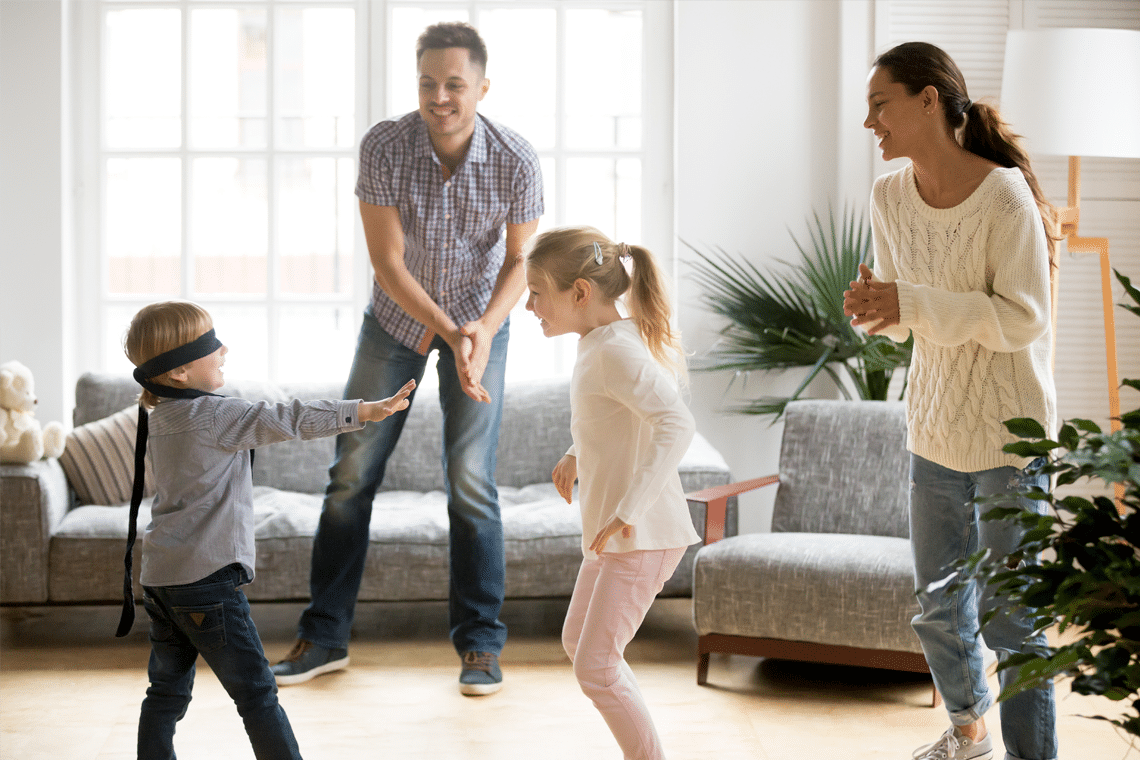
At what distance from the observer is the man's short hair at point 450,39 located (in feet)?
8.14

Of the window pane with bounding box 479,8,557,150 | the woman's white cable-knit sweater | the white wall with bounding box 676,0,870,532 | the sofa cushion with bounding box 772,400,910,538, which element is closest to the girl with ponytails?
the woman's white cable-knit sweater

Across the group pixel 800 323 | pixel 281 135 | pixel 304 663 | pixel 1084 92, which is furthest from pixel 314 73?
pixel 1084 92

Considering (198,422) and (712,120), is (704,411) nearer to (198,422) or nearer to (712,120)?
(712,120)

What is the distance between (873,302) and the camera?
178cm

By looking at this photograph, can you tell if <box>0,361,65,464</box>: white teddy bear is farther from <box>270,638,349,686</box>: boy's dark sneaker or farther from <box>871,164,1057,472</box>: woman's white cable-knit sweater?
<box>871,164,1057,472</box>: woman's white cable-knit sweater

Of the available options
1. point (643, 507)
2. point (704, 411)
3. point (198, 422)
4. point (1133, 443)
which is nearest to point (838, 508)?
point (704, 411)

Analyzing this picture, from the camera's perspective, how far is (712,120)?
3939 mm

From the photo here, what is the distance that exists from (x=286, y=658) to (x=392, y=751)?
553mm

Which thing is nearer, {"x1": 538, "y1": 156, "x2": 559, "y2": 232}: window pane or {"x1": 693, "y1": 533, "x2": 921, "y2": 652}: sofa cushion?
{"x1": 693, "y1": 533, "x2": 921, "y2": 652}: sofa cushion

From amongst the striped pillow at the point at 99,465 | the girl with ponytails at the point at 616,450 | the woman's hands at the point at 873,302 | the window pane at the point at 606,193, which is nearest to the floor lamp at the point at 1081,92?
the window pane at the point at 606,193

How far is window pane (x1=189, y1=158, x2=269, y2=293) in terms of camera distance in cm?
404

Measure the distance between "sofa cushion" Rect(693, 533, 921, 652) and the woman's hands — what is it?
0.99 m

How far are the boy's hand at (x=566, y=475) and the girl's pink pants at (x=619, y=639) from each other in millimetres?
167

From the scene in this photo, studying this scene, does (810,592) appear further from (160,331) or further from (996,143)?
(160,331)
